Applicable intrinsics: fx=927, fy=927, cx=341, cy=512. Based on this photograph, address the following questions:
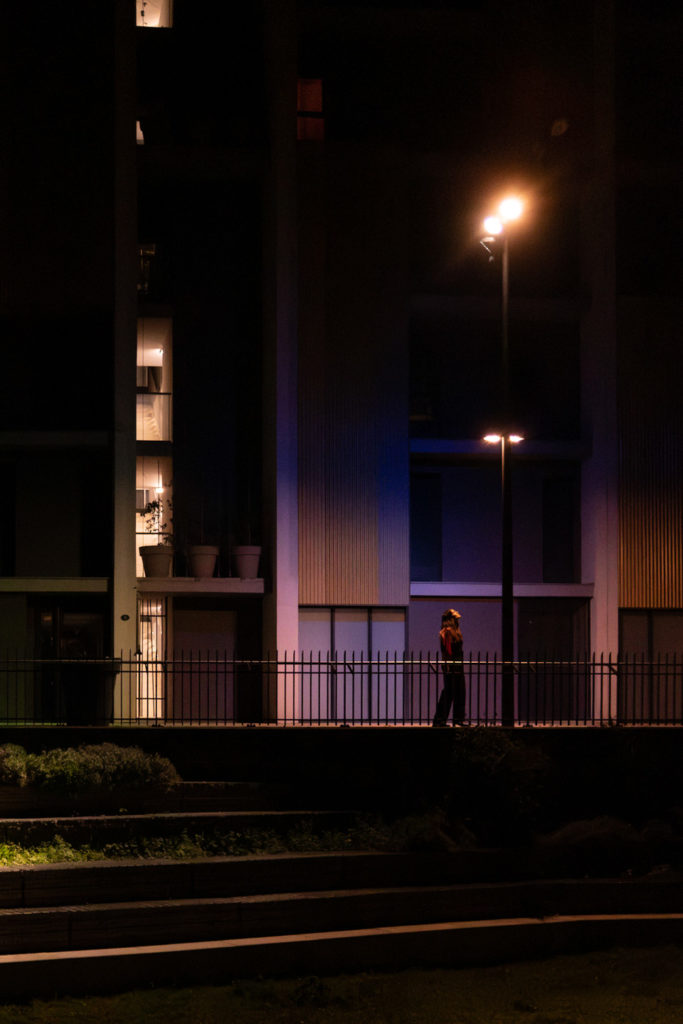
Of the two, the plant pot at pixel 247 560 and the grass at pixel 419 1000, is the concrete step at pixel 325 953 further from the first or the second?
the plant pot at pixel 247 560

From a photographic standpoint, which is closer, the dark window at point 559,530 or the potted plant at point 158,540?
the potted plant at point 158,540

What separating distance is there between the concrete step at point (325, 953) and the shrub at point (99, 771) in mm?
2426

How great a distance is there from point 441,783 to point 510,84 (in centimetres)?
1523

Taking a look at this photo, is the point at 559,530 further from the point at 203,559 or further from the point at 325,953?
the point at 325,953

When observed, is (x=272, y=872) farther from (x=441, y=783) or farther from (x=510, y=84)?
(x=510, y=84)

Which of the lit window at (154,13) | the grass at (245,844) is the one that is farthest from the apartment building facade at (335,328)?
the grass at (245,844)

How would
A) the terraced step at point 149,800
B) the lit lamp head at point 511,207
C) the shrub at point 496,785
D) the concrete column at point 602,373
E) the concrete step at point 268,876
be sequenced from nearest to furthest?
the concrete step at point 268,876, the shrub at point 496,785, the terraced step at point 149,800, the lit lamp head at point 511,207, the concrete column at point 602,373

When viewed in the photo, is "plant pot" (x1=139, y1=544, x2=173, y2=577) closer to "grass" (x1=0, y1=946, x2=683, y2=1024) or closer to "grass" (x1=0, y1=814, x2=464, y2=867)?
"grass" (x1=0, y1=814, x2=464, y2=867)

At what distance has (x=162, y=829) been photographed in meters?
10.0

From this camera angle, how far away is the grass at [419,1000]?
7.82 meters

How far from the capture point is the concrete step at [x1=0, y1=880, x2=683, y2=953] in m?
8.38

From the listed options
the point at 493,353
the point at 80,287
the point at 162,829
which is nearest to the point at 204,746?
the point at 162,829

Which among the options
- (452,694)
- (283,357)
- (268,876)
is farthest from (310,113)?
(268,876)

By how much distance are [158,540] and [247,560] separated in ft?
7.11
